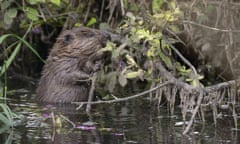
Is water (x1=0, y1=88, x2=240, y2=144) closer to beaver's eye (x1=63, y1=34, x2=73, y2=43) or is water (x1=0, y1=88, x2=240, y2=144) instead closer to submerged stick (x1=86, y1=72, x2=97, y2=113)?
submerged stick (x1=86, y1=72, x2=97, y2=113)

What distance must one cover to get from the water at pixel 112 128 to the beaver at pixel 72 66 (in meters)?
0.54

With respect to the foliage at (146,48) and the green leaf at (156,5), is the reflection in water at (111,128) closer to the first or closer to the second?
the foliage at (146,48)

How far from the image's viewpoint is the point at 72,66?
7.25m

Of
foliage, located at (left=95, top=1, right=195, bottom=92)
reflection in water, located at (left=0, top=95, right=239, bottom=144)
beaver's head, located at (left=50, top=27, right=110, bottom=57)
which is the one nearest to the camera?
reflection in water, located at (left=0, top=95, right=239, bottom=144)

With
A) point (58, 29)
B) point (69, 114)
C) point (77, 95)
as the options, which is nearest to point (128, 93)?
point (77, 95)

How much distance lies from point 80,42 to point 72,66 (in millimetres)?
240

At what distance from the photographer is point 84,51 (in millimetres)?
7273

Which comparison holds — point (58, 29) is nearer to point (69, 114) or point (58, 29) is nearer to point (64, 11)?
point (64, 11)

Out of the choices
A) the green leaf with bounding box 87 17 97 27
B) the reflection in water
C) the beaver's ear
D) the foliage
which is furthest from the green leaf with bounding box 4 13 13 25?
the foliage

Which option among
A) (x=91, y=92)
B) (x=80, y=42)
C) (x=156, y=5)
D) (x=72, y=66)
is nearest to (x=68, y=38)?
(x=80, y=42)

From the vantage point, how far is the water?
199 inches

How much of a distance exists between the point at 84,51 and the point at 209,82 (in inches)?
48.2

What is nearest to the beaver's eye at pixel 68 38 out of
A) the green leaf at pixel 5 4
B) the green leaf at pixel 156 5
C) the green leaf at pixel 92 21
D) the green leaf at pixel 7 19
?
the green leaf at pixel 92 21

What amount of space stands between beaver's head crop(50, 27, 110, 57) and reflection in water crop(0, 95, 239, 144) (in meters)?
0.91
